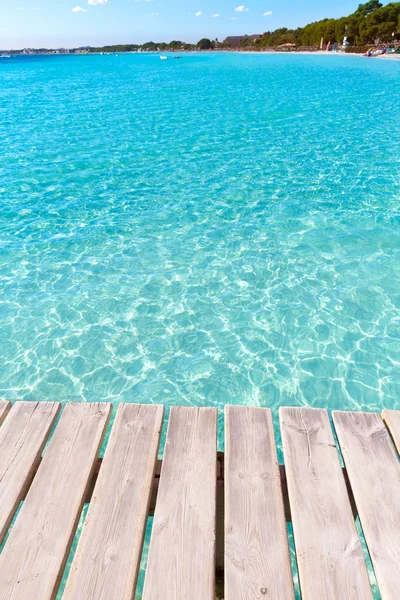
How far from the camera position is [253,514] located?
1.94 meters

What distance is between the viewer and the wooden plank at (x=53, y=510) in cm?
171

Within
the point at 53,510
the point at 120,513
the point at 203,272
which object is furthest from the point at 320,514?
the point at 203,272

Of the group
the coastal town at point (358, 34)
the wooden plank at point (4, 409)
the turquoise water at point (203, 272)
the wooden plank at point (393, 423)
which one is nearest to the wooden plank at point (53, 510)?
the wooden plank at point (4, 409)

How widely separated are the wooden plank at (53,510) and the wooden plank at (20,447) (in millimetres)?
63

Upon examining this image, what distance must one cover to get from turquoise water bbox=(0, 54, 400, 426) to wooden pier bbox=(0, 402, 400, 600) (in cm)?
335

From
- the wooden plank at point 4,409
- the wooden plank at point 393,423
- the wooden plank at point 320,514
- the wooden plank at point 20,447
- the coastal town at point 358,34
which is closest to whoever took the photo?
the wooden plank at point 320,514

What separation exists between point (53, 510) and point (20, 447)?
19.4 inches

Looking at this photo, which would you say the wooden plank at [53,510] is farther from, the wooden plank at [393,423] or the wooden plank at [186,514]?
the wooden plank at [393,423]

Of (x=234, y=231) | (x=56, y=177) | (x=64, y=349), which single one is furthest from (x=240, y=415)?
(x=56, y=177)

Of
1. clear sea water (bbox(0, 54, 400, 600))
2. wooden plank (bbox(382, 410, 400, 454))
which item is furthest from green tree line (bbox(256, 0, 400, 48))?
wooden plank (bbox(382, 410, 400, 454))

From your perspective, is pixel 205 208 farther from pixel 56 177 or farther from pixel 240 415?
pixel 240 415

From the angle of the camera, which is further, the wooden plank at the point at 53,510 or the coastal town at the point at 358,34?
the coastal town at the point at 358,34

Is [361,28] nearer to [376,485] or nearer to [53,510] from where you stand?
[376,485]

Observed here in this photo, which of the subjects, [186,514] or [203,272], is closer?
[186,514]
